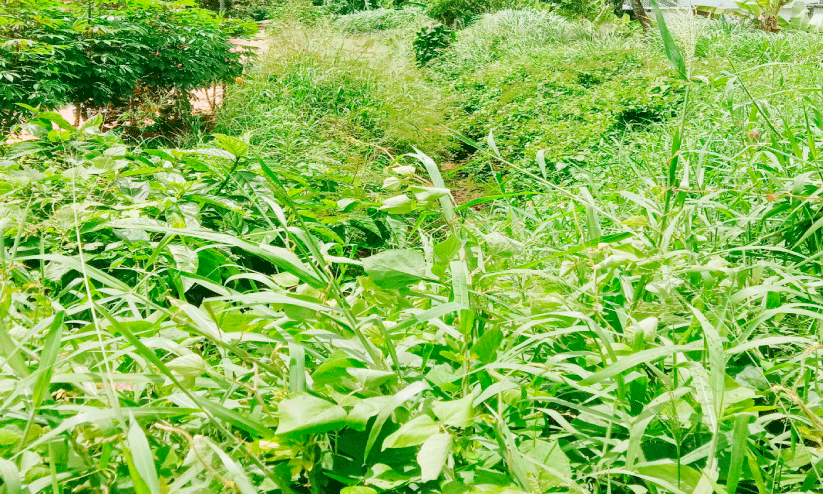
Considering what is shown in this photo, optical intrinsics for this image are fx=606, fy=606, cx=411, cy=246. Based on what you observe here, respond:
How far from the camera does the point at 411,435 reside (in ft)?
2.65

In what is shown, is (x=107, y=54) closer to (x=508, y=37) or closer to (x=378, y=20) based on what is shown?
(x=508, y=37)

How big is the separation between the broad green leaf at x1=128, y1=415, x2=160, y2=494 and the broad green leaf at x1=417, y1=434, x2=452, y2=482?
0.97 ft

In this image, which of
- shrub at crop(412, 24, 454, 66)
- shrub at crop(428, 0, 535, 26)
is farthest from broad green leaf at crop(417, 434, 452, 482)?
shrub at crop(428, 0, 535, 26)

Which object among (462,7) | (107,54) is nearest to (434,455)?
(107,54)

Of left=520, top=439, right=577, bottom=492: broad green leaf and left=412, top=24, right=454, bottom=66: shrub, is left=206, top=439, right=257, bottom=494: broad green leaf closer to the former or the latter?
left=520, top=439, right=577, bottom=492: broad green leaf

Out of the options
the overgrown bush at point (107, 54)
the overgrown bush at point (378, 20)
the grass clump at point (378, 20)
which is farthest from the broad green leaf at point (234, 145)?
the overgrown bush at point (378, 20)

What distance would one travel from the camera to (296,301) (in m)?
0.97

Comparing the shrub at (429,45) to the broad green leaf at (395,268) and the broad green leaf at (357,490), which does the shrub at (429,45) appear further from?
the broad green leaf at (357,490)

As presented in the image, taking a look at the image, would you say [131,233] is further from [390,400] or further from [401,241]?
[390,400]

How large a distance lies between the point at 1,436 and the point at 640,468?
0.88 m

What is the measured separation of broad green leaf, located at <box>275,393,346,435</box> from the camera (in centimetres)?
78

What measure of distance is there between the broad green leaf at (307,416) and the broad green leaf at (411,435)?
2.9 inches

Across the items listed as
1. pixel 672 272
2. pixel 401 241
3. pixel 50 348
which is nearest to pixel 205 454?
pixel 50 348

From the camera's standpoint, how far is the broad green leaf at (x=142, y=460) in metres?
0.64
